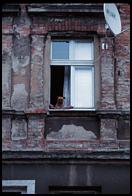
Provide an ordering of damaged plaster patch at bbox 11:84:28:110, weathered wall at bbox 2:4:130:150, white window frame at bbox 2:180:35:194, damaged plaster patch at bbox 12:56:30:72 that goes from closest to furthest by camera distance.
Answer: white window frame at bbox 2:180:35:194, weathered wall at bbox 2:4:130:150, damaged plaster patch at bbox 11:84:28:110, damaged plaster patch at bbox 12:56:30:72

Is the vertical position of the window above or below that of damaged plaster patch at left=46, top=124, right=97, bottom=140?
above

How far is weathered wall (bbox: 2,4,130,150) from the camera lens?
29.1 ft

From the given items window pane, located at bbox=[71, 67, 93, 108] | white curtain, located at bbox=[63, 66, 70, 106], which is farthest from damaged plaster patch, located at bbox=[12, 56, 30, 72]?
window pane, located at bbox=[71, 67, 93, 108]

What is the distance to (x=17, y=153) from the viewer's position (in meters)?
8.59

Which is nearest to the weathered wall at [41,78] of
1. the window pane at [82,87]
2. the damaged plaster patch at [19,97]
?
the damaged plaster patch at [19,97]

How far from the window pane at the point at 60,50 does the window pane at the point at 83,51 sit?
19 cm

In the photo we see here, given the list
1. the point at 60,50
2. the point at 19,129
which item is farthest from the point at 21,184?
the point at 60,50

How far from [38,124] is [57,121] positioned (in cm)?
38

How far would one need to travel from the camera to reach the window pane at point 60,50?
9500 mm

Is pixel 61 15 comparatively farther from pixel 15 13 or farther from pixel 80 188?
pixel 80 188

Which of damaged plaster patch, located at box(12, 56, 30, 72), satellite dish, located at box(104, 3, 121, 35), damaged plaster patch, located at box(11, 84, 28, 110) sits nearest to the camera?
satellite dish, located at box(104, 3, 121, 35)

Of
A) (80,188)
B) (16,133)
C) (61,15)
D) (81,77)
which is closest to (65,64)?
(81,77)

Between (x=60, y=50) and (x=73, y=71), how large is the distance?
525mm

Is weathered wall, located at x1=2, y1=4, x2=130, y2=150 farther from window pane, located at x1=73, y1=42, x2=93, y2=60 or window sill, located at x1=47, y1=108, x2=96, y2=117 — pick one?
window pane, located at x1=73, y1=42, x2=93, y2=60
